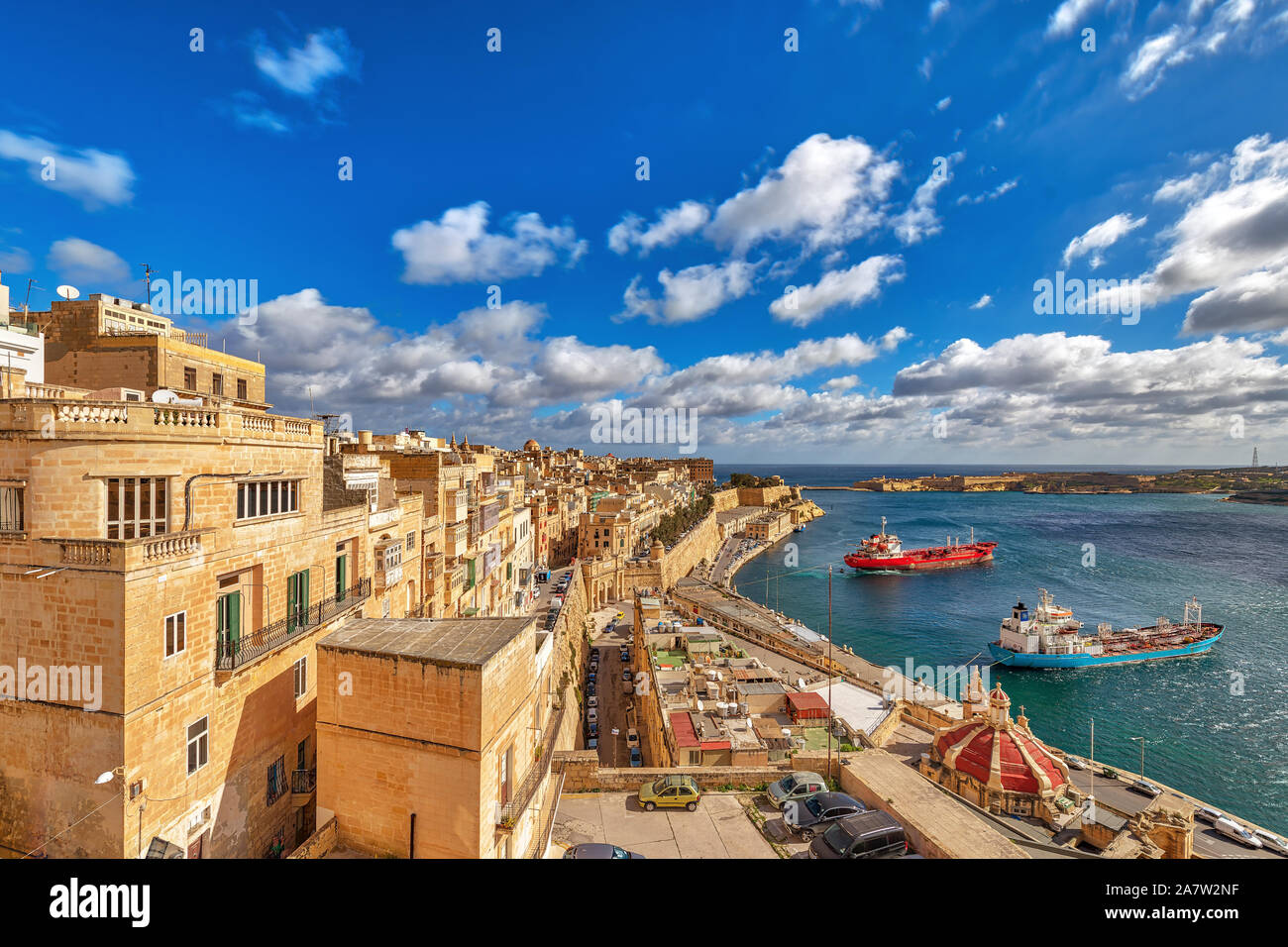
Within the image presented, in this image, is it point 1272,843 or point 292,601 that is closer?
point 292,601

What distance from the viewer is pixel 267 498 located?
10133mm

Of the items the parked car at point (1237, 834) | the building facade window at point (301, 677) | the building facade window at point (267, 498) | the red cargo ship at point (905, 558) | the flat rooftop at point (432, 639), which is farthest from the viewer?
the red cargo ship at point (905, 558)

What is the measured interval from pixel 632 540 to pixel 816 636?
98.5ft

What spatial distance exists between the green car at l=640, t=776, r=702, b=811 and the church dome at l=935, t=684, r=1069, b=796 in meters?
9.82

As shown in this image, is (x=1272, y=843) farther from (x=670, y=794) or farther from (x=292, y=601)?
(x=292, y=601)

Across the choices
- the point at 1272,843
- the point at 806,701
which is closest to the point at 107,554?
the point at 806,701

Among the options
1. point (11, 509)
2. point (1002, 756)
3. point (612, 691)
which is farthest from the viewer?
point (612, 691)

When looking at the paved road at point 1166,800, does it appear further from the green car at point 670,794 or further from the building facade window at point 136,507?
the building facade window at point 136,507

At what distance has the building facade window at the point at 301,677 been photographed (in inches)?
429

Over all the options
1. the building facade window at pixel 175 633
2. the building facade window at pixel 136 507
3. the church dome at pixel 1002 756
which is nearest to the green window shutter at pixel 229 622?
the building facade window at pixel 175 633

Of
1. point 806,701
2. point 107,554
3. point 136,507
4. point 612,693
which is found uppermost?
point 136,507

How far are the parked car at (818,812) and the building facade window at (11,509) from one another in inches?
496

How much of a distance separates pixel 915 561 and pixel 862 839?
247ft

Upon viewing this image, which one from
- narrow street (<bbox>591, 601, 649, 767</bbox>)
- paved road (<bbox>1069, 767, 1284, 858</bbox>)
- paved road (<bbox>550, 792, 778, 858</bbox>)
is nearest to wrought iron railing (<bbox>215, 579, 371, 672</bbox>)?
paved road (<bbox>550, 792, 778, 858</bbox>)
